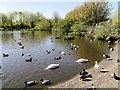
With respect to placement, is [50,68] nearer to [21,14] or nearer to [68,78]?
[68,78]

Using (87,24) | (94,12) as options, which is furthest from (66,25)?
(94,12)

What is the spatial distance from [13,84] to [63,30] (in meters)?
63.2

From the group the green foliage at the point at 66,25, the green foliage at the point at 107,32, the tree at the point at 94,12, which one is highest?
the tree at the point at 94,12

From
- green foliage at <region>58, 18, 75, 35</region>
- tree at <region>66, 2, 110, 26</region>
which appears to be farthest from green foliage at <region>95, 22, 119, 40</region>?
green foliage at <region>58, 18, 75, 35</region>

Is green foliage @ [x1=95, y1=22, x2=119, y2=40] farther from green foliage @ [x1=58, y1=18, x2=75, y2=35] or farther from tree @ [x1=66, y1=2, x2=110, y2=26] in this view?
green foliage @ [x1=58, y1=18, x2=75, y2=35]

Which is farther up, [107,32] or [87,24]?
[87,24]

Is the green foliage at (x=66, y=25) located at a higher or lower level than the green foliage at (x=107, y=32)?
higher

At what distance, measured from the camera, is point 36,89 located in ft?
63.4

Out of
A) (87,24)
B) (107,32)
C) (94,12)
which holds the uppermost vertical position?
(94,12)

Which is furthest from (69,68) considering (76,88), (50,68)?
(76,88)

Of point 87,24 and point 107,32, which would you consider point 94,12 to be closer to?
point 87,24

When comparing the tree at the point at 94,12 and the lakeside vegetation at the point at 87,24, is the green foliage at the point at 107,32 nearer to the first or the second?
the lakeside vegetation at the point at 87,24

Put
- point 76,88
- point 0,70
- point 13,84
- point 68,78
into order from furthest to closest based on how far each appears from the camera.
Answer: point 0,70
point 68,78
point 13,84
point 76,88

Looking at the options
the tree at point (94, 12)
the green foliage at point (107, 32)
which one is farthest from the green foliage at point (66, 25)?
the green foliage at point (107, 32)
